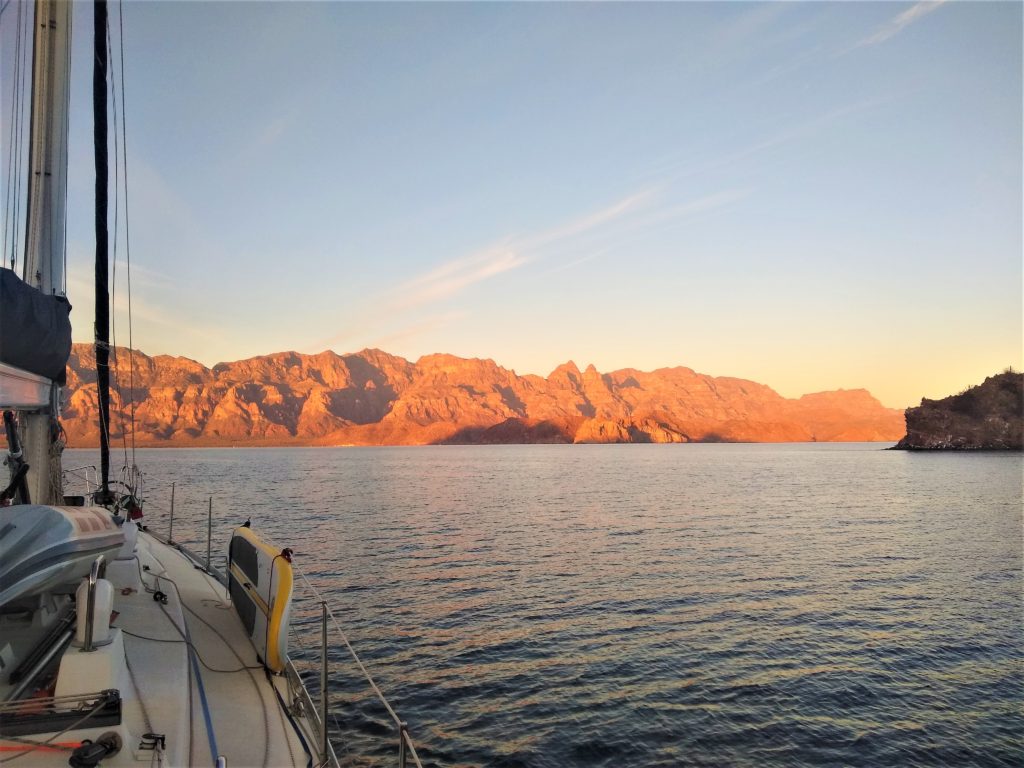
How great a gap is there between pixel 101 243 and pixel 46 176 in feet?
13.0

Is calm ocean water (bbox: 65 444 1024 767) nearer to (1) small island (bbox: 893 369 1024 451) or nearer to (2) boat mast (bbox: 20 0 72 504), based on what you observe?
(2) boat mast (bbox: 20 0 72 504)

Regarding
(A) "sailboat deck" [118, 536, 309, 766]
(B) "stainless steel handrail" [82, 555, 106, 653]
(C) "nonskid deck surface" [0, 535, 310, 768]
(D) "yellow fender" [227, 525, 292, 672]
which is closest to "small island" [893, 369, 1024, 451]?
(D) "yellow fender" [227, 525, 292, 672]

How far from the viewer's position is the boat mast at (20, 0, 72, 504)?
1098 centimetres

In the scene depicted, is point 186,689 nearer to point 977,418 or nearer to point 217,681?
point 217,681

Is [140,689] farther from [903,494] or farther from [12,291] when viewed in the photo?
[903,494]

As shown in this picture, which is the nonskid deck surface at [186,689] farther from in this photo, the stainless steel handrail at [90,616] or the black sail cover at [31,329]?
the black sail cover at [31,329]

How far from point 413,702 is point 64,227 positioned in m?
11.7

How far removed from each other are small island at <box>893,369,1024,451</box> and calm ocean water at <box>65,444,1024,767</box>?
531 feet

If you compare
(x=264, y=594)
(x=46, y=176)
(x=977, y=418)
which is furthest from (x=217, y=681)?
(x=977, y=418)

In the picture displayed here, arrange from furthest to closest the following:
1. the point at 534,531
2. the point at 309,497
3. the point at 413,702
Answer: the point at 309,497 → the point at 534,531 → the point at 413,702

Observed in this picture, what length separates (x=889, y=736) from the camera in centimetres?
1199

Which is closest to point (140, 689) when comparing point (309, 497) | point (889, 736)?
point (889, 736)

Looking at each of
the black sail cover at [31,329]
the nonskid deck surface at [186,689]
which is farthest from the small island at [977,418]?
the black sail cover at [31,329]

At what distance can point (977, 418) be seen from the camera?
176m
